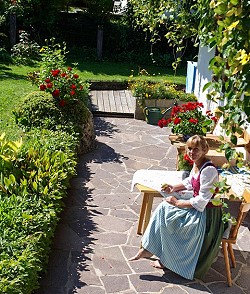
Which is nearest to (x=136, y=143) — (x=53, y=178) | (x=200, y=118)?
(x=200, y=118)

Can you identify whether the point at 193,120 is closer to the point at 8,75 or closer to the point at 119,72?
the point at 8,75

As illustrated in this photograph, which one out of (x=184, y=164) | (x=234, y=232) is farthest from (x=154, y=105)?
(x=234, y=232)

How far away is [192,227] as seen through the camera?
18.6 ft

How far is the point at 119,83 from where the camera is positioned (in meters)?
16.2

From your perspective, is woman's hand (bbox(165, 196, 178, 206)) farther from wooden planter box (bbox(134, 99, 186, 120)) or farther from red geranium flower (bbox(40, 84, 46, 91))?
wooden planter box (bbox(134, 99, 186, 120))

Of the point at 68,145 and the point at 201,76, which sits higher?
the point at 201,76

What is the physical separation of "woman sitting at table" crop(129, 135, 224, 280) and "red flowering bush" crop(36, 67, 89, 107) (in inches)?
179

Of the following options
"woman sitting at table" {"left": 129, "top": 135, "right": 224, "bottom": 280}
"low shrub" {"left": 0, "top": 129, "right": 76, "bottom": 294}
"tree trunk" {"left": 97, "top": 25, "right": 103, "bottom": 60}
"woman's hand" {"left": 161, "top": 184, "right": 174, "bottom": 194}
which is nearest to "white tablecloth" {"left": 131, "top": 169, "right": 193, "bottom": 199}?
"woman's hand" {"left": 161, "top": 184, "right": 174, "bottom": 194}

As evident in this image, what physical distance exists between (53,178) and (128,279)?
5.72 ft

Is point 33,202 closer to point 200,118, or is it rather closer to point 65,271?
point 65,271

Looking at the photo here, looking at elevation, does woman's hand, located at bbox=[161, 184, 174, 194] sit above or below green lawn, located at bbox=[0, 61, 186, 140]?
below

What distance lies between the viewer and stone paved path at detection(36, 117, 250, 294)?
571 centimetres

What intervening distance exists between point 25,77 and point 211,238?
11921 millimetres

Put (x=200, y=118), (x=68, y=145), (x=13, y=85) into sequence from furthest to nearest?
(x=13, y=85), (x=200, y=118), (x=68, y=145)
